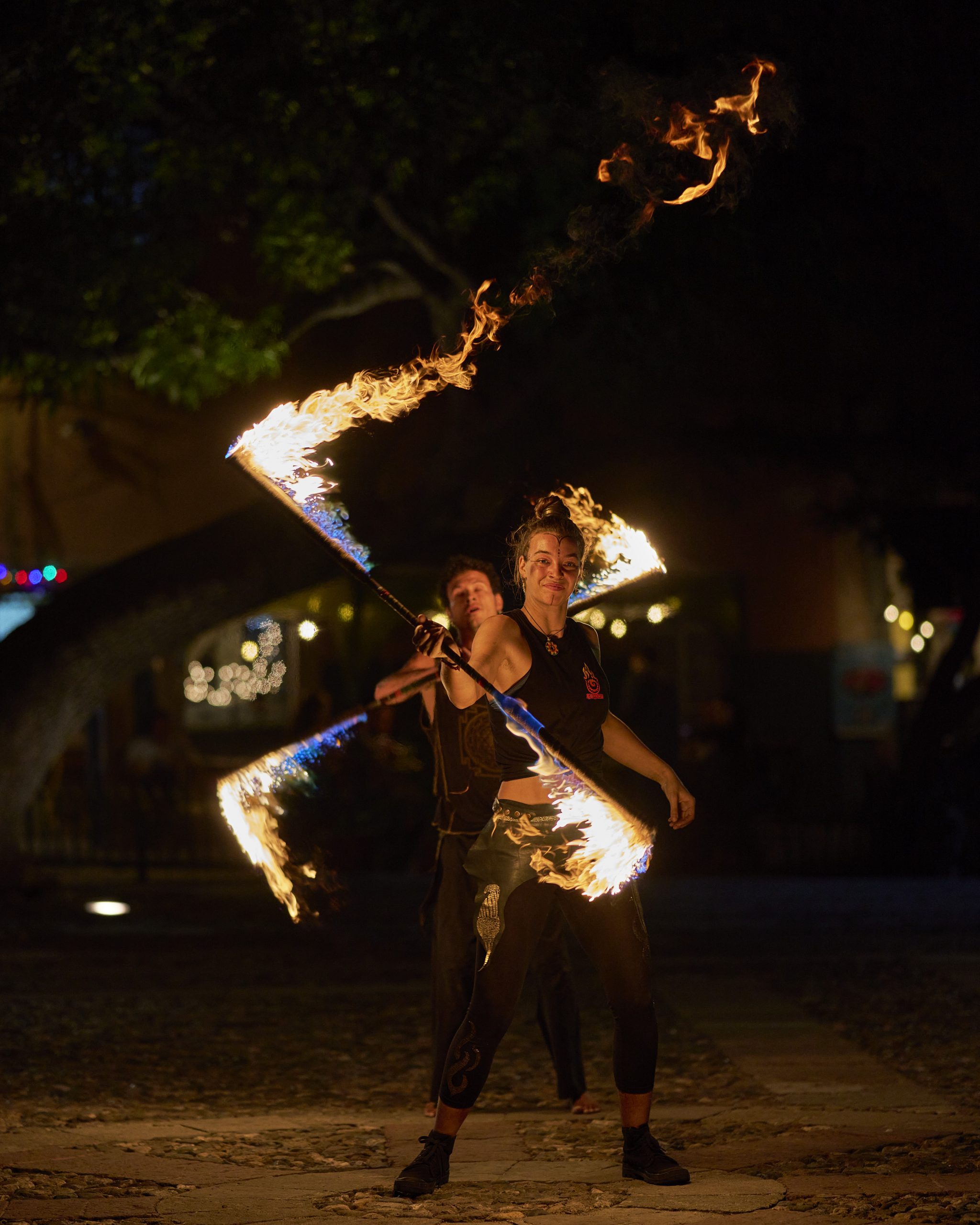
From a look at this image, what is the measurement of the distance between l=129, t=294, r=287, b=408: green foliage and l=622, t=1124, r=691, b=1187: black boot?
1021 cm

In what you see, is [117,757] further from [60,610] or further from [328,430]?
[328,430]

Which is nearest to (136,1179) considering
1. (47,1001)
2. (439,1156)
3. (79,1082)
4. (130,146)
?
(439,1156)

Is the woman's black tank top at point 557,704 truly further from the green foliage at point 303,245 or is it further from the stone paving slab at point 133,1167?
the green foliage at point 303,245

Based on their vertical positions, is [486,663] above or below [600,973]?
above

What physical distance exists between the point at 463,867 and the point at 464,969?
0.44 m

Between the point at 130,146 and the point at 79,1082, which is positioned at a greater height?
the point at 130,146

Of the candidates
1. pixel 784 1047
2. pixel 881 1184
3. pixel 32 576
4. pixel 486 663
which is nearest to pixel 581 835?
pixel 486 663

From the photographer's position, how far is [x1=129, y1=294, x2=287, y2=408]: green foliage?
13758mm

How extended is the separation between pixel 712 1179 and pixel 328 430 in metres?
2.78

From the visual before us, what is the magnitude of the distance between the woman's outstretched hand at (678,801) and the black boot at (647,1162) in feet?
3.22

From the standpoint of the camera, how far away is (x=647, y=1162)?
484cm

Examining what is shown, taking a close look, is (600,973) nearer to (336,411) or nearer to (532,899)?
(532,899)

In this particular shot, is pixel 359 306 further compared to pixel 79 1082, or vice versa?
pixel 359 306

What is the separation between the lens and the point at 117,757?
67.7 feet
